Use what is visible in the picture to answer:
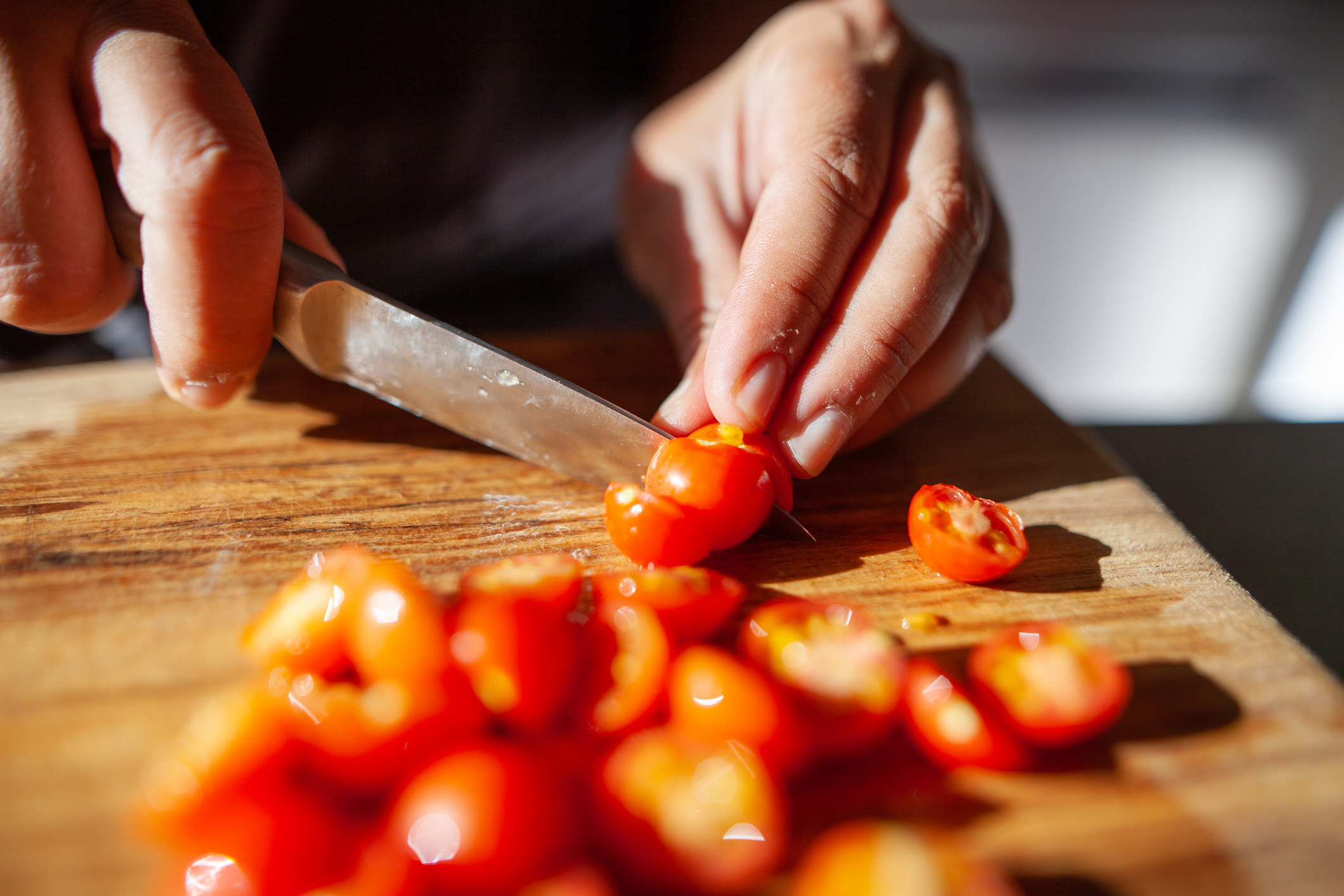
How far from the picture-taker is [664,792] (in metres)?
0.84

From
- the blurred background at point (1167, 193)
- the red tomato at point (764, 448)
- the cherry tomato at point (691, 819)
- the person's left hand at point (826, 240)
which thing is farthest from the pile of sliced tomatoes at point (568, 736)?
the blurred background at point (1167, 193)

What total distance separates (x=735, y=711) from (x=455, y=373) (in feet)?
2.63

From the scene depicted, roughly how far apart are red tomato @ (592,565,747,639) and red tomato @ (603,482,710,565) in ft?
0.21

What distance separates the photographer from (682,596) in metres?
1.09

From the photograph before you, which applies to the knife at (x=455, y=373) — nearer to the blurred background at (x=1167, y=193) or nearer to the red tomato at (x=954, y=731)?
the red tomato at (x=954, y=731)

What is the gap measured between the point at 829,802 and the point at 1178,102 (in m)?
4.42

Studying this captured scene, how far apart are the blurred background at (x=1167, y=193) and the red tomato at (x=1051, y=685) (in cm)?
311

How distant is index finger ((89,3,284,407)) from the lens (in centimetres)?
121

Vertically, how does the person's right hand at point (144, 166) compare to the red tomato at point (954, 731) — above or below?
above

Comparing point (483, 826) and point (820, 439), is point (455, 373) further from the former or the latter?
point (483, 826)

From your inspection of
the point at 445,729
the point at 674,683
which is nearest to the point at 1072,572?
the point at 674,683

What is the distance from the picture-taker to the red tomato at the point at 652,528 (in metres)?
1.20

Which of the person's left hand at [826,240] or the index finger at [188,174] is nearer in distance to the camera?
the index finger at [188,174]

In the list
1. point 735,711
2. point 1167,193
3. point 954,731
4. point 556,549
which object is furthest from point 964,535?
point 1167,193
